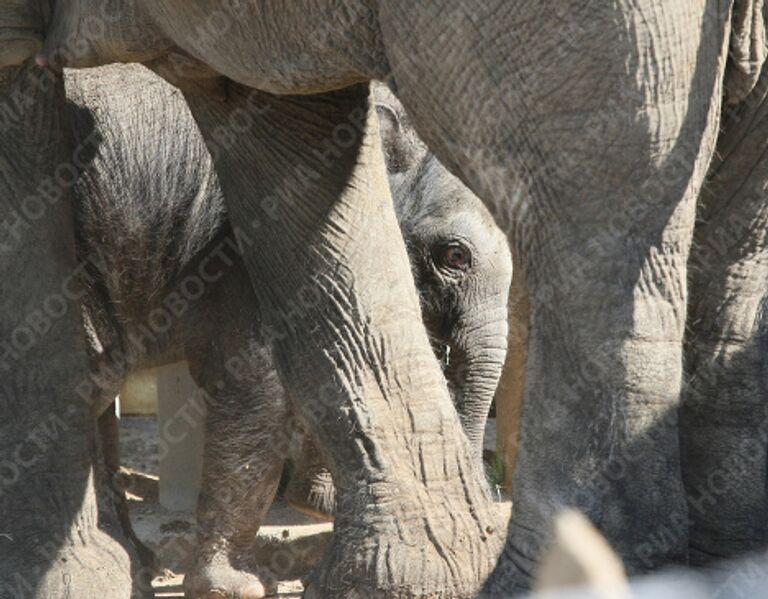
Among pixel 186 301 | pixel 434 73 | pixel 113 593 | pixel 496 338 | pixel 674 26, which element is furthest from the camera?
pixel 496 338

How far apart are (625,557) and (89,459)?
3.91 ft

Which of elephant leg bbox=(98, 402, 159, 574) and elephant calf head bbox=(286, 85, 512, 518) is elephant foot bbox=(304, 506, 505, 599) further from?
elephant calf head bbox=(286, 85, 512, 518)

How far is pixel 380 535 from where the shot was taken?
254cm

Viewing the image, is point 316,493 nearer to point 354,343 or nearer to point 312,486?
point 312,486

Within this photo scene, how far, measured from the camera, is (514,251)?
1.87 metres

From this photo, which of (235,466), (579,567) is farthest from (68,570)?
(579,567)

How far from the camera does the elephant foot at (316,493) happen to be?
3.76m

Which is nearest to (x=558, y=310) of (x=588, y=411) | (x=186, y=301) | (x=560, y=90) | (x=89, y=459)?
(x=588, y=411)

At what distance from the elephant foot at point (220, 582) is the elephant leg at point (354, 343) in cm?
87

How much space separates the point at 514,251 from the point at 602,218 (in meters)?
0.14

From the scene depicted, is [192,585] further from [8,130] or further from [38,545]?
[8,130]

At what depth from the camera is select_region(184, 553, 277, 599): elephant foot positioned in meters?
3.41

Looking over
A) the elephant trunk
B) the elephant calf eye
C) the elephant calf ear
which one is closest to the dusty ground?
the elephant trunk

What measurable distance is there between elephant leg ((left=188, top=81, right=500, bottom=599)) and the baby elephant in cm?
52
